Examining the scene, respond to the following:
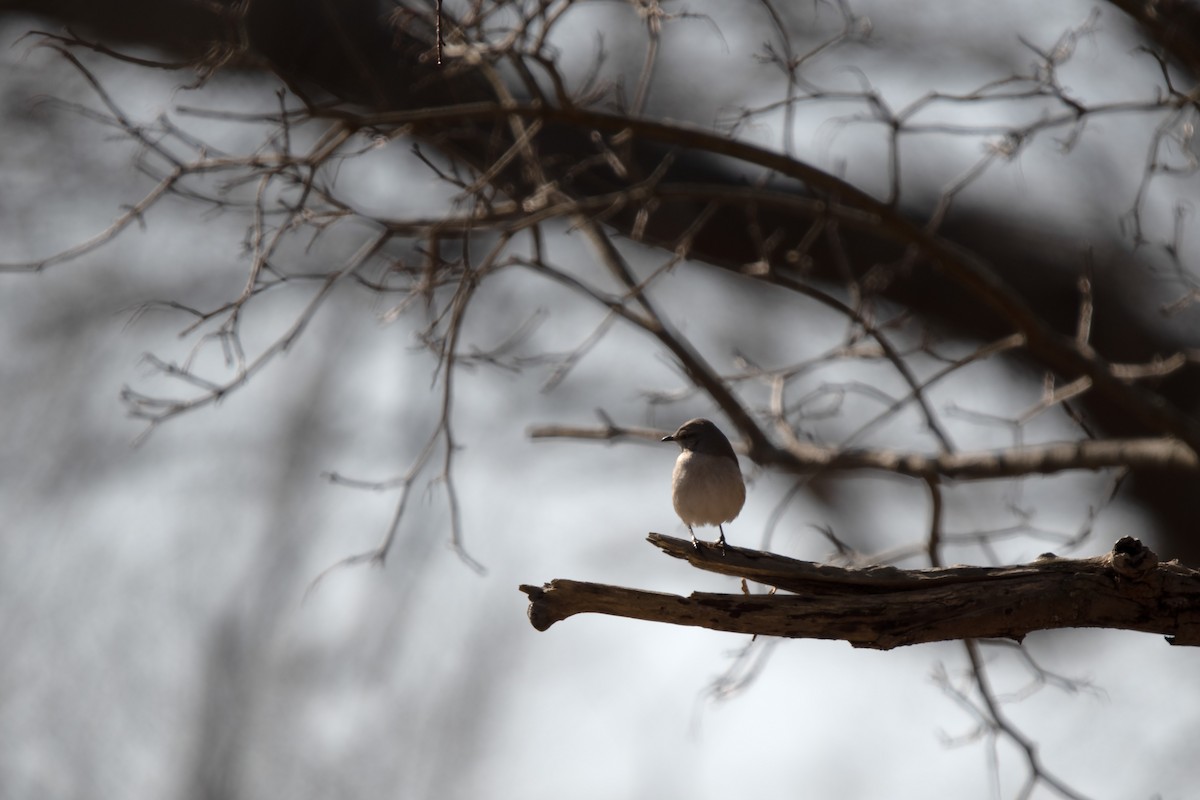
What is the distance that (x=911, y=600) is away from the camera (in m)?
3.35

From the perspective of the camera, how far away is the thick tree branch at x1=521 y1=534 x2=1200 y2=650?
10.6 feet

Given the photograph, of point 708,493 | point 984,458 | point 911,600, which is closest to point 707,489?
Answer: point 708,493

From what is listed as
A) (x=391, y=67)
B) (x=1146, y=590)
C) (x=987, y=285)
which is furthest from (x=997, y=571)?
(x=391, y=67)

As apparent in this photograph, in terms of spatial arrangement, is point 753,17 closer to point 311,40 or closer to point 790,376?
point 790,376

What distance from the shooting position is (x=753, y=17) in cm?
608

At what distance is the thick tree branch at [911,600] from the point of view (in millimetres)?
3234

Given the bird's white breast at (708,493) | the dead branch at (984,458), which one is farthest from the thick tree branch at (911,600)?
the dead branch at (984,458)

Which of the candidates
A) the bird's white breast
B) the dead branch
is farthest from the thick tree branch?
the dead branch

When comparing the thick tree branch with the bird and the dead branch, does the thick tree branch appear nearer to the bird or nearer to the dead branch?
the bird

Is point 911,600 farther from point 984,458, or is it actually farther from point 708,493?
point 984,458

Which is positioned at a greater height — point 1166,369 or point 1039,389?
point 1039,389

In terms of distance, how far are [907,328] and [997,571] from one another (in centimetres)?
349

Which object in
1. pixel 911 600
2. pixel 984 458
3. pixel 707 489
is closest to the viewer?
pixel 911 600

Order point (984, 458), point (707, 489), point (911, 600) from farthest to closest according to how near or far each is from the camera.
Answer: point (984, 458), point (707, 489), point (911, 600)
